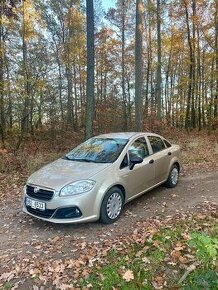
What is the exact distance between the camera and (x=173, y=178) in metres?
7.82

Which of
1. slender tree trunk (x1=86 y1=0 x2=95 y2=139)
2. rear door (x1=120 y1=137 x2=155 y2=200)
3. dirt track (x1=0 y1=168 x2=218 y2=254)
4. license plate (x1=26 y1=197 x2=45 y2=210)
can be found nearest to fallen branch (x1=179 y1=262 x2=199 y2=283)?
dirt track (x1=0 y1=168 x2=218 y2=254)

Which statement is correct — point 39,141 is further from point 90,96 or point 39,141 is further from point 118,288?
point 118,288

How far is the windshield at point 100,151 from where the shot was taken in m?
5.98

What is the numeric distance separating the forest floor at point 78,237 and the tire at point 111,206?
0.13 m

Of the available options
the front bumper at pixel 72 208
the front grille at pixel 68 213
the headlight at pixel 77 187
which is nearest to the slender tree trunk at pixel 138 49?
the headlight at pixel 77 187

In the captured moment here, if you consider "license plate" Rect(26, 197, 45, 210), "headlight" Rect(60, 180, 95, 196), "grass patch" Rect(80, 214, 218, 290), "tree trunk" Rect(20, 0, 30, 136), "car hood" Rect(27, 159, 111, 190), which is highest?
"tree trunk" Rect(20, 0, 30, 136)

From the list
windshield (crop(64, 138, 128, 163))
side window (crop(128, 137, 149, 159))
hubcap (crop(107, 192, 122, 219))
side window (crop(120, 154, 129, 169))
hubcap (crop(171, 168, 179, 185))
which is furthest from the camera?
hubcap (crop(171, 168, 179, 185))

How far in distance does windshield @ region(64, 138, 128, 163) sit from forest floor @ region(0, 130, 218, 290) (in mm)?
1268

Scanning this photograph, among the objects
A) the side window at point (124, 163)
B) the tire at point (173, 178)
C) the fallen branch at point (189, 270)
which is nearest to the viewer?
the fallen branch at point (189, 270)

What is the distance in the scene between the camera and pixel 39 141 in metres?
15.5

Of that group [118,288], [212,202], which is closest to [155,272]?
[118,288]

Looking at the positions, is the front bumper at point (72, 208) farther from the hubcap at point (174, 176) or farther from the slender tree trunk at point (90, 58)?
the slender tree trunk at point (90, 58)

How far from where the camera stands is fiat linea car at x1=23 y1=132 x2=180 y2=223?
5004 millimetres

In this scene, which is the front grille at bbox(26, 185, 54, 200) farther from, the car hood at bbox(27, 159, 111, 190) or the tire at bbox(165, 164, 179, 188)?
the tire at bbox(165, 164, 179, 188)
